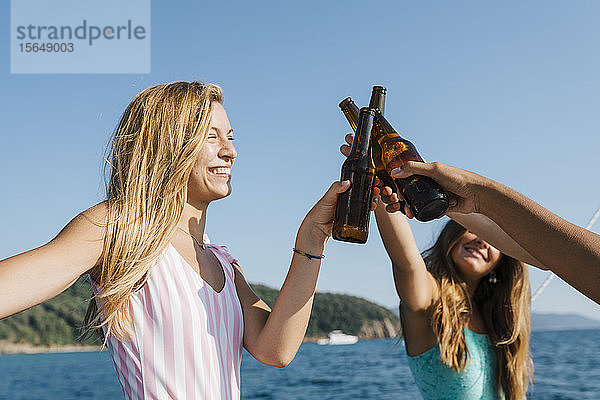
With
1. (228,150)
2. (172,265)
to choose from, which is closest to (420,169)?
(228,150)

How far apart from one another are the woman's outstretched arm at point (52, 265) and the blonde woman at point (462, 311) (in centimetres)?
121

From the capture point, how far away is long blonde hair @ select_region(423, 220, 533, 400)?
275 cm

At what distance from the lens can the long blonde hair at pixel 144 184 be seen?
1.67m

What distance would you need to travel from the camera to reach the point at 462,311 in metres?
2.90

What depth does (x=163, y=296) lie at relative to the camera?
1738 millimetres

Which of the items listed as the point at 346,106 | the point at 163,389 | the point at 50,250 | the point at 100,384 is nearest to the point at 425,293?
the point at 346,106

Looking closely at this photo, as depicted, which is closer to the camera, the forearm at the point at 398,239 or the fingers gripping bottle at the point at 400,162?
the fingers gripping bottle at the point at 400,162

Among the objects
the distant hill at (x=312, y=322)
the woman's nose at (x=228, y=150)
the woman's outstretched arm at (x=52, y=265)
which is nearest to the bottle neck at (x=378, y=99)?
the woman's nose at (x=228, y=150)

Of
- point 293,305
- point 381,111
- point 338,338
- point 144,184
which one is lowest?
point 338,338

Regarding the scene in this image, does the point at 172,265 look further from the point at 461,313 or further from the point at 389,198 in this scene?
the point at 461,313

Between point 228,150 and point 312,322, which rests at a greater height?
point 228,150

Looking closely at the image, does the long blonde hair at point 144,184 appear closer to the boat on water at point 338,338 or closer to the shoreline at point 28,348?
the boat on water at point 338,338

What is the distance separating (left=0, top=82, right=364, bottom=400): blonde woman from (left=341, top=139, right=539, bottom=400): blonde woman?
0.71 metres

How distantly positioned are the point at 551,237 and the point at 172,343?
1.04 meters
